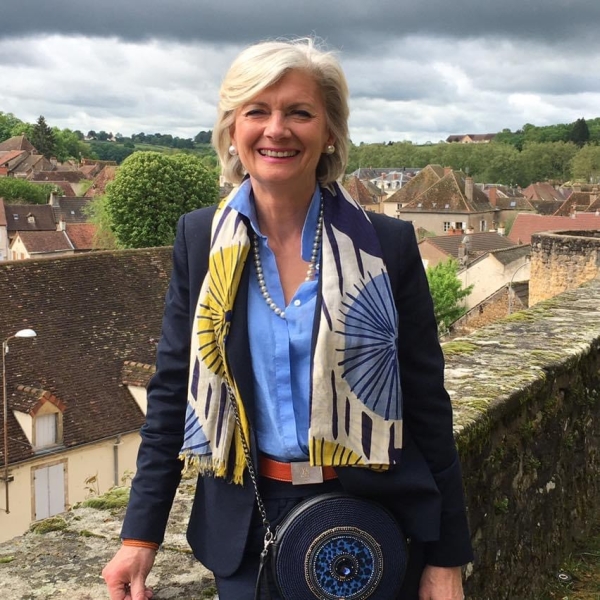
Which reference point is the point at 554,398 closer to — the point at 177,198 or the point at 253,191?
the point at 253,191

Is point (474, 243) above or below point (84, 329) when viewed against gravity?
above

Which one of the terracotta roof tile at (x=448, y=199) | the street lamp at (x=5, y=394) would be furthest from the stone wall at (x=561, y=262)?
the terracotta roof tile at (x=448, y=199)

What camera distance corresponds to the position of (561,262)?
14.7m

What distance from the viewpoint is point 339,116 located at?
2066mm

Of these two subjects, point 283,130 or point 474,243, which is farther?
point 474,243

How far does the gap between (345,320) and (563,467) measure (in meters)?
2.64

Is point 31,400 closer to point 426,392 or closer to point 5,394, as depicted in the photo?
point 5,394

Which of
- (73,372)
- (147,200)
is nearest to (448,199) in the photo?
(147,200)

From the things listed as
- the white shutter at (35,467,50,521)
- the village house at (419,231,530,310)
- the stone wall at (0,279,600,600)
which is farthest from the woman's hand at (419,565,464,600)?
the village house at (419,231,530,310)

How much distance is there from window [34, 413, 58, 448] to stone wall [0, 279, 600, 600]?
12375 millimetres

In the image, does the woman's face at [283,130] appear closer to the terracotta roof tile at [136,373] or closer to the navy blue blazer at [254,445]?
the navy blue blazer at [254,445]

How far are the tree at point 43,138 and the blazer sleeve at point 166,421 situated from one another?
125 m

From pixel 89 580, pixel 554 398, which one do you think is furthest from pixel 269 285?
pixel 554 398

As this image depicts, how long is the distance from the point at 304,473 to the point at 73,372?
54.0ft
